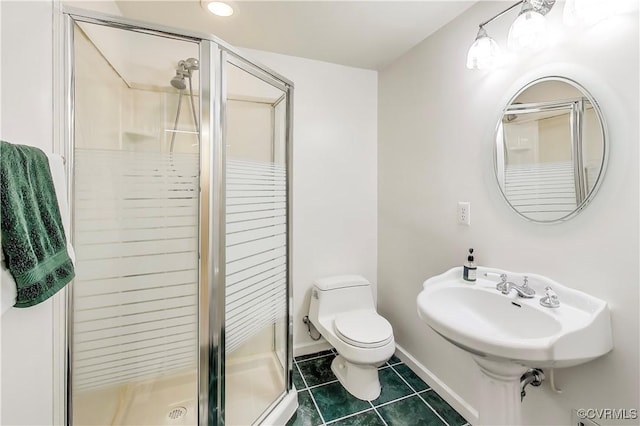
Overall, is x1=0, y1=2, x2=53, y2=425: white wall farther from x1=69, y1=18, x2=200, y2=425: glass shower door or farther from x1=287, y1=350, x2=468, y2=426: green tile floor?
x1=287, y1=350, x2=468, y2=426: green tile floor

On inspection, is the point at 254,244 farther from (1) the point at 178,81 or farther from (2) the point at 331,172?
(2) the point at 331,172

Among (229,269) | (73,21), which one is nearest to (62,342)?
(229,269)

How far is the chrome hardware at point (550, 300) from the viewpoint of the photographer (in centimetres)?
107

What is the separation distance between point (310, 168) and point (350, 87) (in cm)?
77

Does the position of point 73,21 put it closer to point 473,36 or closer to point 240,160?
point 240,160

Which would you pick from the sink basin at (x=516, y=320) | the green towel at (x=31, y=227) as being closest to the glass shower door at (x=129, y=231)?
the green towel at (x=31, y=227)

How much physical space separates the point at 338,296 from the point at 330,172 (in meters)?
0.96


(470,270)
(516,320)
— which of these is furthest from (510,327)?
(470,270)

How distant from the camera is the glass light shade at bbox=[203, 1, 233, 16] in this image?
1470 millimetres

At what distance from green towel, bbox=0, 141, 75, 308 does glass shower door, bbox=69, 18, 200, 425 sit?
343 millimetres

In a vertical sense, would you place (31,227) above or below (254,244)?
above

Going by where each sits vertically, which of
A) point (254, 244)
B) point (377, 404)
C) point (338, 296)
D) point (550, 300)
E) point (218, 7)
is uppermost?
point (218, 7)

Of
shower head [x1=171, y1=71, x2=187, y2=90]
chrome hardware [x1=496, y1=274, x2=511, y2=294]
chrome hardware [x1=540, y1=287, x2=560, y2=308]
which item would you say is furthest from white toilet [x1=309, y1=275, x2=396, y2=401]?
shower head [x1=171, y1=71, x2=187, y2=90]

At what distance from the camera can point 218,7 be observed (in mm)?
1504
